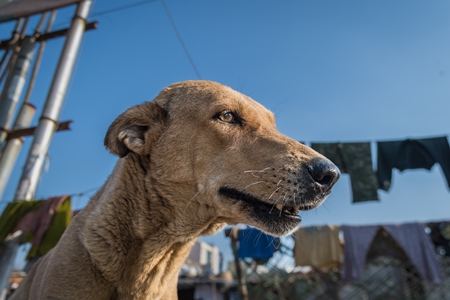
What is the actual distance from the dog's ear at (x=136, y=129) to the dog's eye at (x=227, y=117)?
471 millimetres

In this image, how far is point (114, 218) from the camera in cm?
253

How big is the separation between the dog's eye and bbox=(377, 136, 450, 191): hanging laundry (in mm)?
6774

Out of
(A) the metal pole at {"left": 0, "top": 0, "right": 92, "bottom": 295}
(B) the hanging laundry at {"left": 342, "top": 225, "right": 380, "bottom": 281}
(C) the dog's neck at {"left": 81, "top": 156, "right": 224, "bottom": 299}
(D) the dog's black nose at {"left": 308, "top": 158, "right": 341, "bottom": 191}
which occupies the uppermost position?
(A) the metal pole at {"left": 0, "top": 0, "right": 92, "bottom": 295}

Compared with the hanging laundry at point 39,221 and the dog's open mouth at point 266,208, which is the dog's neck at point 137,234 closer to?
the dog's open mouth at point 266,208


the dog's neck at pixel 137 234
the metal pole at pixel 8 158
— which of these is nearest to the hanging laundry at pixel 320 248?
the dog's neck at pixel 137 234

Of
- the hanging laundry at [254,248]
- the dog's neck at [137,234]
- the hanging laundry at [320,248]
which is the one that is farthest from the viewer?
the hanging laundry at [320,248]

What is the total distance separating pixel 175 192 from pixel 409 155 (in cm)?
751

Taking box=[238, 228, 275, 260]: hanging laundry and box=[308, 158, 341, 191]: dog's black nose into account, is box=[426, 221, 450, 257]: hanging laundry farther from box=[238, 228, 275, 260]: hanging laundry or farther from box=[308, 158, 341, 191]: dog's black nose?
box=[308, 158, 341, 191]: dog's black nose

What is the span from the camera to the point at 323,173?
2.09 metres

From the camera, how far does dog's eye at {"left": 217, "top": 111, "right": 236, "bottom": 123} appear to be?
2623mm

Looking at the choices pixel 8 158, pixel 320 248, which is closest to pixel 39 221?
pixel 8 158

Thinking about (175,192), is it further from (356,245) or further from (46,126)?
(356,245)

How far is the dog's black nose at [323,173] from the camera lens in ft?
6.86

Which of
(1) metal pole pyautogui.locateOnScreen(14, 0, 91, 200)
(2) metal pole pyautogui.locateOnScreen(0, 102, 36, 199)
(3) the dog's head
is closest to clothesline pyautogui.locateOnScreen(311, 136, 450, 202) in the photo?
(1) metal pole pyautogui.locateOnScreen(14, 0, 91, 200)
